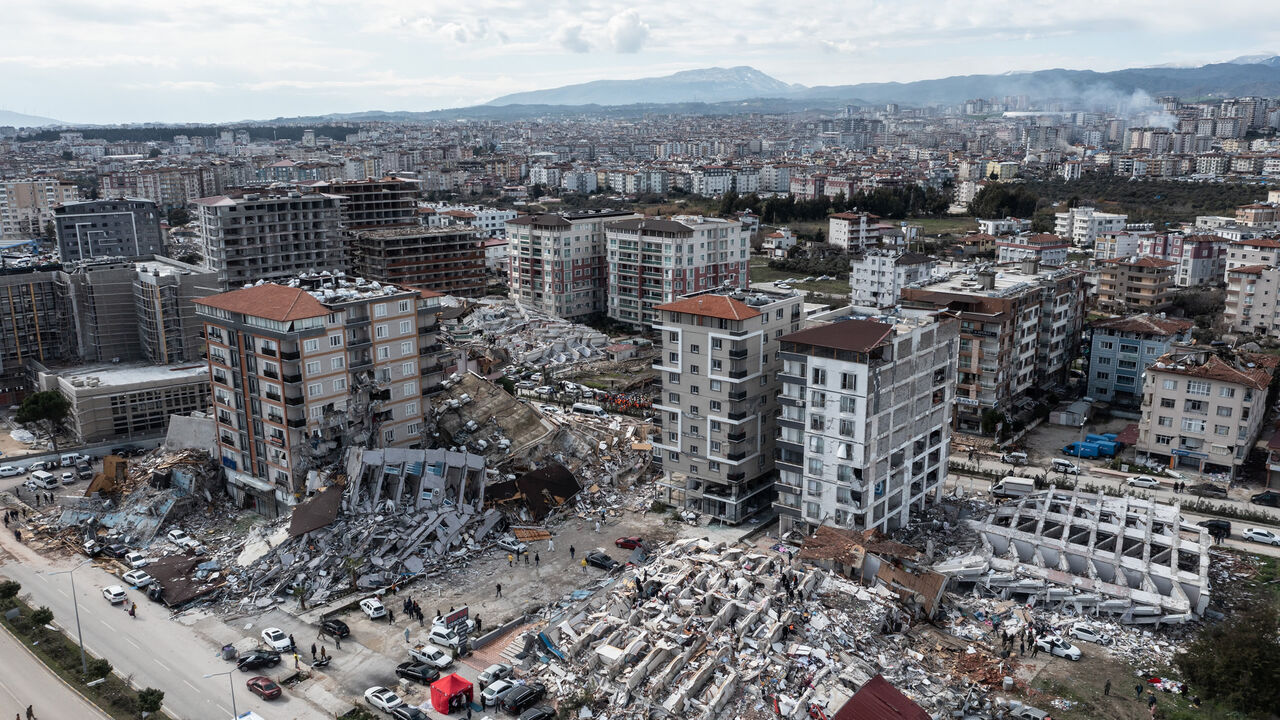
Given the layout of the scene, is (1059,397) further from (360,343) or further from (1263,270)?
(360,343)

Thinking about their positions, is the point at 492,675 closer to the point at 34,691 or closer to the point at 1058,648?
the point at 34,691

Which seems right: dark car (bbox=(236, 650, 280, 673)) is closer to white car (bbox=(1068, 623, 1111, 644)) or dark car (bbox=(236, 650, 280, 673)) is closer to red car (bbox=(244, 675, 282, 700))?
red car (bbox=(244, 675, 282, 700))

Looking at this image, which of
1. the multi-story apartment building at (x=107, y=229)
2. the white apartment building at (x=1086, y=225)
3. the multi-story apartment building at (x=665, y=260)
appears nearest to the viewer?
the multi-story apartment building at (x=665, y=260)

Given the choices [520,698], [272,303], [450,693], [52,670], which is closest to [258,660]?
[52,670]

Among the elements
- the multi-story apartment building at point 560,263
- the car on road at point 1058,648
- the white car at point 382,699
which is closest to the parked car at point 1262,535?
the car on road at point 1058,648

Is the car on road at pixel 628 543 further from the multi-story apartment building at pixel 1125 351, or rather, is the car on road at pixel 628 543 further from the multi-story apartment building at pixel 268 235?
the multi-story apartment building at pixel 268 235

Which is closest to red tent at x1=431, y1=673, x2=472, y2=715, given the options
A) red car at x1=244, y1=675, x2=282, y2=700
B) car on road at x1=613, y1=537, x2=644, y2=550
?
red car at x1=244, y1=675, x2=282, y2=700
